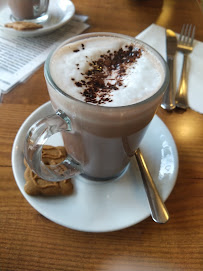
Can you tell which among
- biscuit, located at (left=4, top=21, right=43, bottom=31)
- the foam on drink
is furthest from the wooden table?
biscuit, located at (left=4, top=21, right=43, bottom=31)

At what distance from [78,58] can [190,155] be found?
422 mm

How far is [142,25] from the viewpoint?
4.10 ft

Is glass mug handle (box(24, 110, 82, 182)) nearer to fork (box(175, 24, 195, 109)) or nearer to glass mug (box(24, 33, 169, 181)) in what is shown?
glass mug (box(24, 33, 169, 181))

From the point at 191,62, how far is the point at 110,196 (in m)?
0.73

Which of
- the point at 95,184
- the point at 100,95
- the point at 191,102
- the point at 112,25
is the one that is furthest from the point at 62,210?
the point at 112,25

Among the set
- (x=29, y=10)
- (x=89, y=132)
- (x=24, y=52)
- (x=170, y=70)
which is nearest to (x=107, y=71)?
(x=89, y=132)

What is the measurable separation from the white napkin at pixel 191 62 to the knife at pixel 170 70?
24 millimetres

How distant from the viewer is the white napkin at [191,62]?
921 mm

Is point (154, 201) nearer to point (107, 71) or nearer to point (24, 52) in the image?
point (107, 71)

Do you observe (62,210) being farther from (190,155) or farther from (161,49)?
(161,49)

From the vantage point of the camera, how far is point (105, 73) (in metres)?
0.61

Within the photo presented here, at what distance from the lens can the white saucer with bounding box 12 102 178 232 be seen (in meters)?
0.55

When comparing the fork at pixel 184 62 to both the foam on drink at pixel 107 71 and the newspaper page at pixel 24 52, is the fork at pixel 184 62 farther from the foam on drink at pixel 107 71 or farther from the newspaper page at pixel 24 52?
the newspaper page at pixel 24 52

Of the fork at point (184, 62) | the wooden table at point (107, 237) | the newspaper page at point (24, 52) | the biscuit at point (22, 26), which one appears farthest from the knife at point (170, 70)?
the biscuit at point (22, 26)
